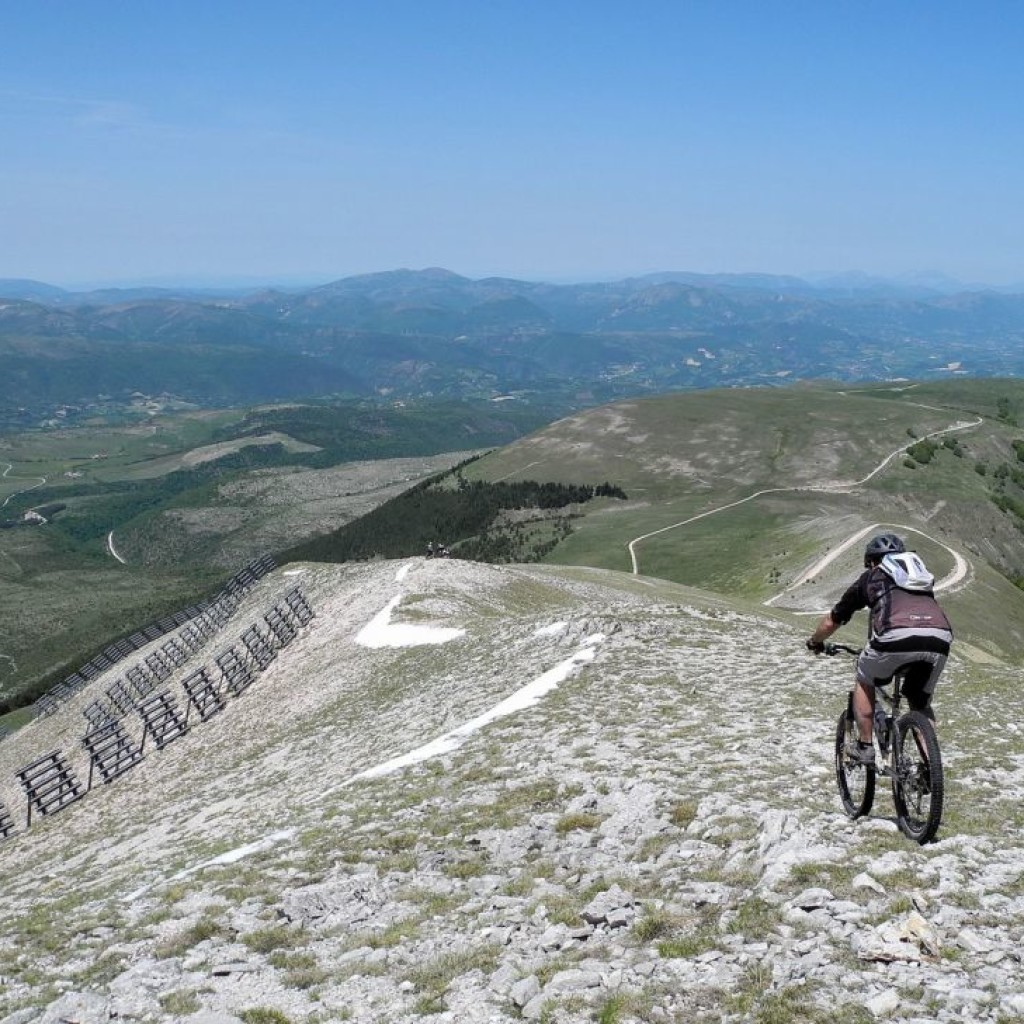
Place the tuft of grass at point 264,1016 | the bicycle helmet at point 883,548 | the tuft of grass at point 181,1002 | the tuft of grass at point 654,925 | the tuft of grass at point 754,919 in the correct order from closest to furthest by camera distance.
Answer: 1. the tuft of grass at point 264,1016
2. the tuft of grass at point 754,919
3. the tuft of grass at point 181,1002
4. the tuft of grass at point 654,925
5. the bicycle helmet at point 883,548

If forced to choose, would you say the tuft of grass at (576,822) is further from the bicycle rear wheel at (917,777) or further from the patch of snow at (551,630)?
the patch of snow at (551,630)

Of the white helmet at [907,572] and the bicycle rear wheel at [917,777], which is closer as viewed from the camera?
the bicycle rear wheel at [917,777]

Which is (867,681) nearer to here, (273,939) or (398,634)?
(273,939)

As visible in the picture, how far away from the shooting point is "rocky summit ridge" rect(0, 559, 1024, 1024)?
10.5 meters

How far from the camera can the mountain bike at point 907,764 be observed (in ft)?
39.1

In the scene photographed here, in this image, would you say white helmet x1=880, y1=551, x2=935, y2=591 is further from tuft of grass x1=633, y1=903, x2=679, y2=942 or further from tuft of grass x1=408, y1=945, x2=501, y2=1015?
tuft of grass x1=408, y1=945, x2=501, y2=1015

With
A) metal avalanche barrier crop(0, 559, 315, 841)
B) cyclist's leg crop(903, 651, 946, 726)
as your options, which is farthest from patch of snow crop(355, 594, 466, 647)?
cyclist's leg crop(903, 651, 946, 726)

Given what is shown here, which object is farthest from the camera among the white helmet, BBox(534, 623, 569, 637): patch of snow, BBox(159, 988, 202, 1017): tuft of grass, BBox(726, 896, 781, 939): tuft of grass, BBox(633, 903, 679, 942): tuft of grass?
BBox(534, 623, 569, 637): patch of snow

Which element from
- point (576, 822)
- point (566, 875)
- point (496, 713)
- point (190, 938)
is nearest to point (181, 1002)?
point (190, 938)

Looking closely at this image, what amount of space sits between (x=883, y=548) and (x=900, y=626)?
126 cm

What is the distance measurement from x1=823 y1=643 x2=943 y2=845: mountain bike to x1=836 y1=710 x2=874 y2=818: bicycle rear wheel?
0.02 meters

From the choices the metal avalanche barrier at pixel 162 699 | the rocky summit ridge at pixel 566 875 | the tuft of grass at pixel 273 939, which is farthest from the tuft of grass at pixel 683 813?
the metal avalanche barrier at pixel 162 699

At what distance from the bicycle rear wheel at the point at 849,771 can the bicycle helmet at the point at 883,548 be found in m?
2.66

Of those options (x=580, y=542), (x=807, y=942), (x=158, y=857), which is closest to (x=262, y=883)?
(x=158, y=857)
